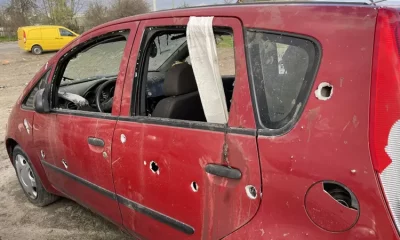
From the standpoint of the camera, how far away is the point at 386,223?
4.16 feet

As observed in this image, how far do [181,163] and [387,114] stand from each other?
38.0 inches

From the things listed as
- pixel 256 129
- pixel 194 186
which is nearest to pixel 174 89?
pixel 194 186

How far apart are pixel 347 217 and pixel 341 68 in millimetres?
539

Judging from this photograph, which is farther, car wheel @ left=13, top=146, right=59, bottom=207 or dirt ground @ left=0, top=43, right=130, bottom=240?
car wheel @ left=13, top=146, right=59, bottom=207

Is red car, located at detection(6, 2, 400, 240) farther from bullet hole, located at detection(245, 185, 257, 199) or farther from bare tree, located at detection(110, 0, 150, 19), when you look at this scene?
bare tree, located at detection(110, 0, 150, 19)

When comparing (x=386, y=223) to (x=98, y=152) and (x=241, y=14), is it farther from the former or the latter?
(x=98, y=152)

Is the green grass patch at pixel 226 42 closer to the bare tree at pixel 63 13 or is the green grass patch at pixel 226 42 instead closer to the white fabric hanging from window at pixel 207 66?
the white fabric hanging from window at pixel 207 66

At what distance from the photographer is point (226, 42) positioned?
6.13 feet

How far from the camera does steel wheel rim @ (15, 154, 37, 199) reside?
3672mm

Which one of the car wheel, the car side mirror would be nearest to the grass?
the car wheel

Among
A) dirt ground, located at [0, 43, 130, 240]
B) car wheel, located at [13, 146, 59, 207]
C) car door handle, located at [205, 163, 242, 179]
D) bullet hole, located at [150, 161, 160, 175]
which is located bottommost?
dirt ground, located at [0, 43, 130, 240]

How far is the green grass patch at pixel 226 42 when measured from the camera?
1780mm

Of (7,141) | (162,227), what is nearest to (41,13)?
(7,141)

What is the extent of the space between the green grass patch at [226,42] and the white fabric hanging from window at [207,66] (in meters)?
0.06
